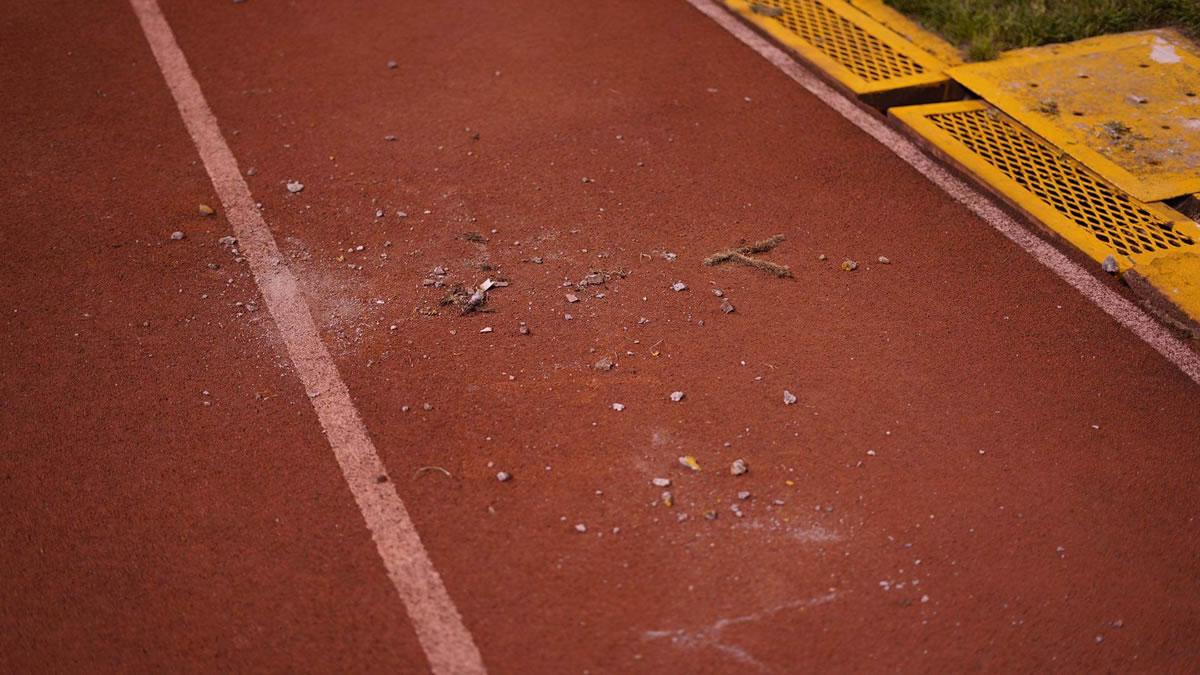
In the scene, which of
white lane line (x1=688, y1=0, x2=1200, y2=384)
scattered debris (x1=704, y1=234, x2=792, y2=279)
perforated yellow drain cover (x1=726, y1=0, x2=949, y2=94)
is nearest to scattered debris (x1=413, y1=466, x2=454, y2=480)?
scattered debris (x1=704, y1=234, x2=792, y2=279)

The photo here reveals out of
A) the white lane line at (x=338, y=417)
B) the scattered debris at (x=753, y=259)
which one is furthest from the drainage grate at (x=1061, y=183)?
the white lane line at (x=338, y=417)

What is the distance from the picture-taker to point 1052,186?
16.5ft

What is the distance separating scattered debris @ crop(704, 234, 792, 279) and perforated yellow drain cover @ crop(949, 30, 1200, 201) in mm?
1676

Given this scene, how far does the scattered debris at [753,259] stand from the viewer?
4.54 m

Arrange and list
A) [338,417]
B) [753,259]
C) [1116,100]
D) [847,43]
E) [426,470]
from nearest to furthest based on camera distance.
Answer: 1. [426,470]
2. [338,417]
3. [753,259]
4. [1116,100]
5. [847,43]

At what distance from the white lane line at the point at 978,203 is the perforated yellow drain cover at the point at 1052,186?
0.09 meters

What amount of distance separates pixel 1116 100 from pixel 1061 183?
A: 33.1 inches

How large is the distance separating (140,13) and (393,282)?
318cm

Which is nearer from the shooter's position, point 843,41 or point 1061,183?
point 1061,183

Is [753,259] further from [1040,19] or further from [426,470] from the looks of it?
[1040,19]

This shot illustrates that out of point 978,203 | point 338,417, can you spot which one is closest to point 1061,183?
point 978,203

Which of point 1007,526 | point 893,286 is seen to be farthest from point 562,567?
point 893,286

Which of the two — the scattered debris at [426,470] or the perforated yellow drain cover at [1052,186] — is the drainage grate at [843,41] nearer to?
the perforated yellow drain cover at [1052,186]

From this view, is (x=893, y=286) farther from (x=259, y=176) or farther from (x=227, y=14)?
(x=227, y=14)
